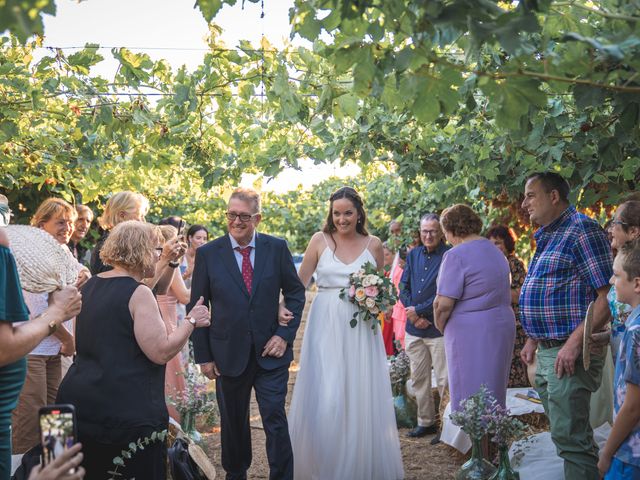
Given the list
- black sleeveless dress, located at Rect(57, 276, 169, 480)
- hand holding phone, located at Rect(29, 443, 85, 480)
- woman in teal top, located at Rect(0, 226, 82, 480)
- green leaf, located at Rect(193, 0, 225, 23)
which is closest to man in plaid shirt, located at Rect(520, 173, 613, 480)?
black sleeveless dress, located at Rect(57, 276, 169, 480)

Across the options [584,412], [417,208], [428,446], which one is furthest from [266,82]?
[417,208]

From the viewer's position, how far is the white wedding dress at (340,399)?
5703 mm

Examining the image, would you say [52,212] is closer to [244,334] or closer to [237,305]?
Answer: [237,305]

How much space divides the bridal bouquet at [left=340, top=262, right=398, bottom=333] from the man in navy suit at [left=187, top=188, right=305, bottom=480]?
23.2 inches

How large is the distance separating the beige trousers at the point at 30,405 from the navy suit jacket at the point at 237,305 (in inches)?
44.2

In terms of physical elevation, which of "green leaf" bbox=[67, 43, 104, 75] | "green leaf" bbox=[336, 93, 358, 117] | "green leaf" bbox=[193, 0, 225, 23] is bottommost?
"green leaf" bbox=[336, 93, 358, 117]

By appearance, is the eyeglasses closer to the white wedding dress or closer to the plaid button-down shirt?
the white wedding dress

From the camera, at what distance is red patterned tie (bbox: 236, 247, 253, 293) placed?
538 centimetres

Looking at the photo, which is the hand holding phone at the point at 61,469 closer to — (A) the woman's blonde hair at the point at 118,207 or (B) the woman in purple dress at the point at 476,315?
(A) the woman's blonde hair at the point at 118,207

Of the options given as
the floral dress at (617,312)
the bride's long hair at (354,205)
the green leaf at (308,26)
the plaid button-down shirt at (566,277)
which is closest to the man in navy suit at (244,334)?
the bride's long hair at (354,205)

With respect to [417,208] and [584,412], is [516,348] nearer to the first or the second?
[584,412]

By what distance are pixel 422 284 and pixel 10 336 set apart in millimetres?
5669

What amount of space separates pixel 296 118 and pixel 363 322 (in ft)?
6.51

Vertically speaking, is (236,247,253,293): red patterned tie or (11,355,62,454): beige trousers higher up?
(236,247,253,293): red patterned tie
